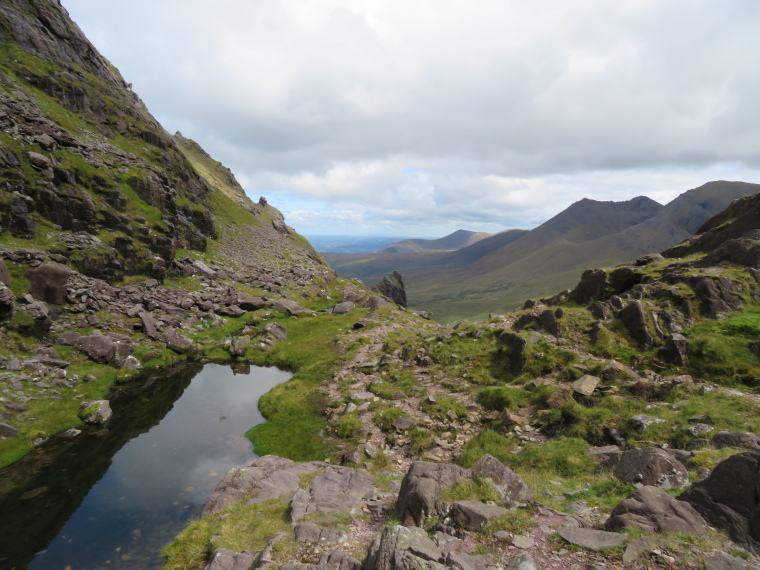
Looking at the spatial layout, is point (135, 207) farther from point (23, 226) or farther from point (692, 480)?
point (692, 480)

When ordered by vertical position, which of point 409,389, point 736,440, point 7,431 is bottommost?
point 7,431

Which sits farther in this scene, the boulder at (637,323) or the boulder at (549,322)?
the boulder at (549,322)

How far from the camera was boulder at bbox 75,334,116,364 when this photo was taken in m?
42.5

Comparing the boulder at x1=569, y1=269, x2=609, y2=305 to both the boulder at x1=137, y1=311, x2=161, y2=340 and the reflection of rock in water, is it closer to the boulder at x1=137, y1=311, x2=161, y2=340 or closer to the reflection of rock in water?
the reflection of rock in water

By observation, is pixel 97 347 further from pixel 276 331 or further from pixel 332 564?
pixel 332 564

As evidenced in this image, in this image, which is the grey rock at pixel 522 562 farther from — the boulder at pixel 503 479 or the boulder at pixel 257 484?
the boulder at pixel 257 484

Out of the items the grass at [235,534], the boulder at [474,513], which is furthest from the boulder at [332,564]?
the boulder at [474,513]

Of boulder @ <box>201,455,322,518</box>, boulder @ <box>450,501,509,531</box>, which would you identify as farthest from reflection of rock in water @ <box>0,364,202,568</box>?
boulder @ <box>450,501,509,531</box>

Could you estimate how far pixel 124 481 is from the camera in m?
26.8

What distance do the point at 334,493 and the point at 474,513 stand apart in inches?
385

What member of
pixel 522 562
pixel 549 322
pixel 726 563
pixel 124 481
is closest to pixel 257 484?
pixel 124 481

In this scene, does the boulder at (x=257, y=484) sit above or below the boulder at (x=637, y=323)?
below

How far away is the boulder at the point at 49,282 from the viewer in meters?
44.2

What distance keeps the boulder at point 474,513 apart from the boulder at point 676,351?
2242 centimetres
